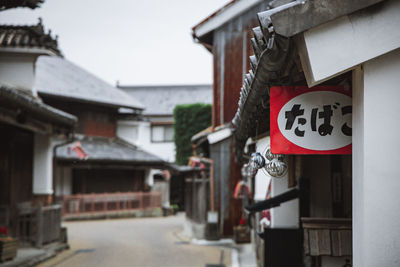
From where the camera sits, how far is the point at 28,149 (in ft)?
53.0

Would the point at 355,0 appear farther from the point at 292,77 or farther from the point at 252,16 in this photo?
the point at 252,16

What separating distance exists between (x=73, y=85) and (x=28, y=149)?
15738mm

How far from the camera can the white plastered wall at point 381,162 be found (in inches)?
148

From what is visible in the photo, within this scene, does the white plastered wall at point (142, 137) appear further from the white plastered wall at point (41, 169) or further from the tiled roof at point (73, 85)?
the white plastered wall at point (41, 169)

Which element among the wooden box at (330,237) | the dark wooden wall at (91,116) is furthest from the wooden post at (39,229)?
the dark wooden wall at (91,116)

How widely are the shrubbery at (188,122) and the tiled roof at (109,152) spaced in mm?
3265

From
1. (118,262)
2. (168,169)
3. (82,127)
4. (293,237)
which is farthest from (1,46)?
(168,169)

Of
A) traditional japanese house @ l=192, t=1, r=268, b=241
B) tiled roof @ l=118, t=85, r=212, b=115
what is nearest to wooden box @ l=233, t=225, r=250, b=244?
traditional japanese house @ l=192, t=1, r=268, b=241

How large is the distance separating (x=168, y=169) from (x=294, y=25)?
28377mm

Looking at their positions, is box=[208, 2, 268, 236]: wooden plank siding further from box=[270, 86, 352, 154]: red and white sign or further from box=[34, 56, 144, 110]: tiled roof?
box=[34, 56, 144, 110]: tiled roof

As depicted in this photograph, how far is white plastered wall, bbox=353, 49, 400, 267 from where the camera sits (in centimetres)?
376

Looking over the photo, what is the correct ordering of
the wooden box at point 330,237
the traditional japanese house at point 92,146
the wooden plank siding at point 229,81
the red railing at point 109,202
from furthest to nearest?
the traditional japanese house at point 92,146 → the red railing at point 109,202 → the wooden plank siding at point 229,81 → the wooden box at point 330,237

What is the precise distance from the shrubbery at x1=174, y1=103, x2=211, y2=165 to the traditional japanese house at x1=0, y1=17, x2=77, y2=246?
17.5 metres

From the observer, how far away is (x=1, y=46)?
Answer: 14.6 metres
